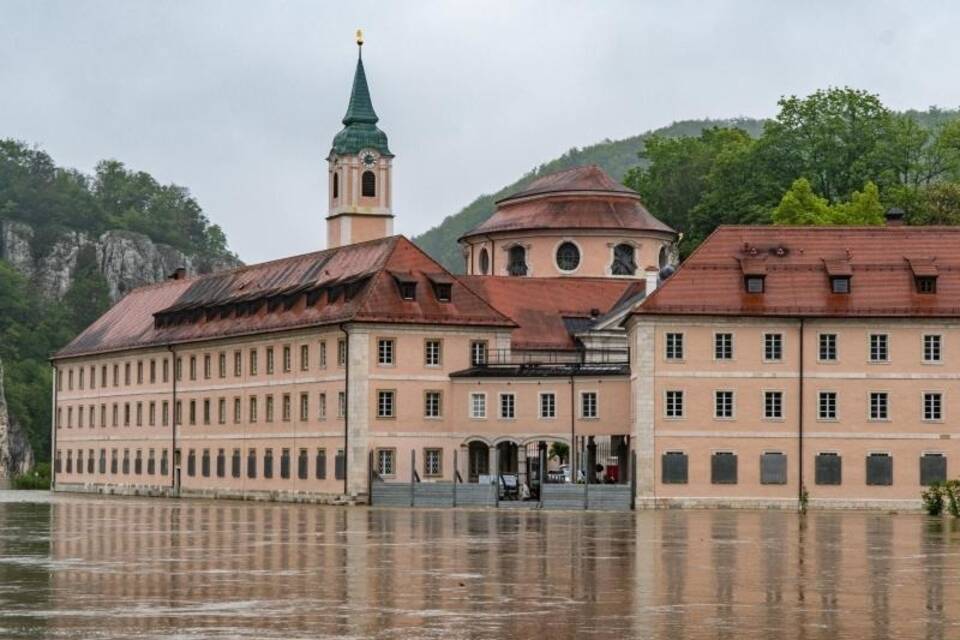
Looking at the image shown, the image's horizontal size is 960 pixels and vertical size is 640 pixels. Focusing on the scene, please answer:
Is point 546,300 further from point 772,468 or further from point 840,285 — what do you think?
point 772,468

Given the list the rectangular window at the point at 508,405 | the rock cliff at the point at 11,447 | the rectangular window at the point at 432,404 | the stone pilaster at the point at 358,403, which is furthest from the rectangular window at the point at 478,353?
the rock cliff at the point at 11,447

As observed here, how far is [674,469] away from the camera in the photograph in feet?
275

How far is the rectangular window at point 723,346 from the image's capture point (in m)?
Answer: 84.3

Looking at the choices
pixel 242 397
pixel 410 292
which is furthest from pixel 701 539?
pixel 242 397

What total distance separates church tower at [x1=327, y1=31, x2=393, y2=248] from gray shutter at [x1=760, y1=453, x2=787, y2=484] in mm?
45731

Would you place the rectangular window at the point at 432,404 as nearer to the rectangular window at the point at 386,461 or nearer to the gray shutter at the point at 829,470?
the rectangular window at the point at 386,461

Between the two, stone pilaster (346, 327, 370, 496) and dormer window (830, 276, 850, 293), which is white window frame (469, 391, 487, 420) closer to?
stone pilaster (346, 327, 370, 496)

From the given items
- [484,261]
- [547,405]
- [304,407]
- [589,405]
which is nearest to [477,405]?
[547,405]

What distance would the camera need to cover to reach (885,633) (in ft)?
98.4

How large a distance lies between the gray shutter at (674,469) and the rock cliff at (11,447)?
325 ft

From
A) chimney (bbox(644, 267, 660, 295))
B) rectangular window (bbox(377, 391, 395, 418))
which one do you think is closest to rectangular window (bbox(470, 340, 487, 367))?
rectangular window (bbox(377, 391, 395, 418))

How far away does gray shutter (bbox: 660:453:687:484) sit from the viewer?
8369 centimetres

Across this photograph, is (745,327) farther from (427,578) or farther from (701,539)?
(427,578)

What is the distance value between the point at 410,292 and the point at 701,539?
4100cm
